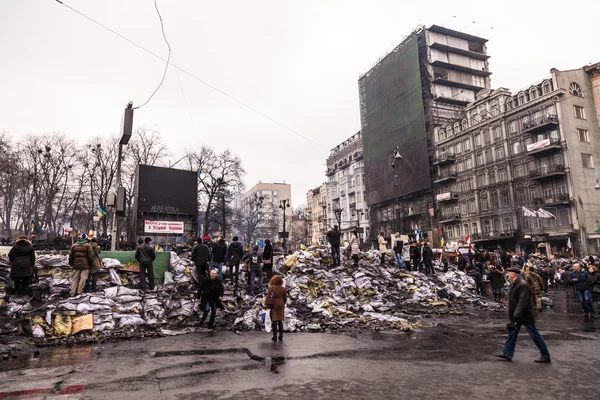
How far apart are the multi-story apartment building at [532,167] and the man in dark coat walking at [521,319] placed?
30280 mm

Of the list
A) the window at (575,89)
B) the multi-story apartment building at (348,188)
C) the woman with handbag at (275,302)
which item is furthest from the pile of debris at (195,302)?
the multi-story apartment building at (348,188)

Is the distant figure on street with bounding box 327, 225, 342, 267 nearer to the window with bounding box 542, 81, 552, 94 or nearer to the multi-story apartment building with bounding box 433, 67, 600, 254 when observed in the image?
the multi-story apartment building with bounding box 433, 67, 600, 254

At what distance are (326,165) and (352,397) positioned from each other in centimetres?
8902

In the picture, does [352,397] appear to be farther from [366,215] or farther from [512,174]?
[366,215]

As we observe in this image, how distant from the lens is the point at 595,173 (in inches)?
1607

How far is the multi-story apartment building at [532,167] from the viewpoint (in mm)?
39094

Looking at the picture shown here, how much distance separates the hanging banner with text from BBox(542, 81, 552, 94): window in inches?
1618

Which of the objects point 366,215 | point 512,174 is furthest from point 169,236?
point 366,215

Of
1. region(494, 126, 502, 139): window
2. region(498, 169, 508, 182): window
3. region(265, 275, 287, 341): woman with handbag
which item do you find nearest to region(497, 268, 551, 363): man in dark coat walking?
region(265, 275, 287, 341): woman with handbag

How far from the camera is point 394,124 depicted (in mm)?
59938

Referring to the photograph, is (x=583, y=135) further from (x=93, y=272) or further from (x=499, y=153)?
(x=93, y=272)

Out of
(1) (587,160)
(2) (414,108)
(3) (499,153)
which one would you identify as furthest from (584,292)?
(2) (414,108)

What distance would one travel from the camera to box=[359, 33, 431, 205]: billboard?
55688 millimetres

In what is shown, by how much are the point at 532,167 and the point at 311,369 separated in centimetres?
4542
